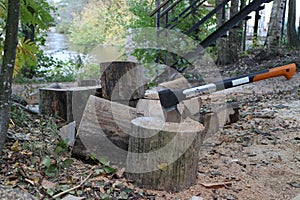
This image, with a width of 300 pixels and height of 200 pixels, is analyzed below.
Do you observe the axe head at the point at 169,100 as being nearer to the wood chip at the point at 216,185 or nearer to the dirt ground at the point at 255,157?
the dirt ground at the point at 255,157

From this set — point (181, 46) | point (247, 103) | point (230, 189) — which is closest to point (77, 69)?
point (181, 46)

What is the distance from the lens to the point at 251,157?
247cm

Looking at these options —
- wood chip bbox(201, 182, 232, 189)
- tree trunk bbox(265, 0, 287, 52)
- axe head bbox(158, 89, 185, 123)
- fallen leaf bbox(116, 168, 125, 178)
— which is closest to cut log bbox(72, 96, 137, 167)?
fallen leaf bbox(116, 168, 125, 178)

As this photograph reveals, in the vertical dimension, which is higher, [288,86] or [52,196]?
[288,86]

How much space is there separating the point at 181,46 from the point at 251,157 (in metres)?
4.48

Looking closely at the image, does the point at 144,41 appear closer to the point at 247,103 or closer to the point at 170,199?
the point at 247,103

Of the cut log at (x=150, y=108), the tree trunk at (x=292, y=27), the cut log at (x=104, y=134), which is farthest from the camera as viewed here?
the tree trunk at (x=292, y=27)

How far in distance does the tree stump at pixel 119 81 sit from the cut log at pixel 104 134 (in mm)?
366

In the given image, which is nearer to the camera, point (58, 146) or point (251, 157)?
point (58, 146)

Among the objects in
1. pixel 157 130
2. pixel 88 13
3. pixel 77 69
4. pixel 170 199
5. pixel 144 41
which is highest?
pixel 88 13

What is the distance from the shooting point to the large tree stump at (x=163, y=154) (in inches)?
72.9

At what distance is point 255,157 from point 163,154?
947mm

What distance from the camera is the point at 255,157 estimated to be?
2463 mm

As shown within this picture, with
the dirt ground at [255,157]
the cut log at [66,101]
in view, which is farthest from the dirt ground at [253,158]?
the cut log at [66,101]
